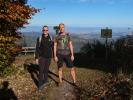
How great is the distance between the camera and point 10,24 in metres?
19.5

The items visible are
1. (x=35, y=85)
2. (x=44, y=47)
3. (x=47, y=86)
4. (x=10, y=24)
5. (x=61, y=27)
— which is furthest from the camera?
(x=10, y=24)

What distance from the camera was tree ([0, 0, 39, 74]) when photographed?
1852 cm

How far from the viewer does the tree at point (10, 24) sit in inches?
729

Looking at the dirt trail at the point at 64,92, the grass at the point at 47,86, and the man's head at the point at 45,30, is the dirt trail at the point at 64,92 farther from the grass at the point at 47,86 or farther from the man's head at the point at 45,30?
the man's head at the point at 45,30

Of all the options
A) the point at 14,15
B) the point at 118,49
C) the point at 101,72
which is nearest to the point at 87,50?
the point at 118,49

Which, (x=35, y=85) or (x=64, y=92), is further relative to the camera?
(x=35, y=85)

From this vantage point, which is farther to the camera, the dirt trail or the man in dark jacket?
the man in dark jacket

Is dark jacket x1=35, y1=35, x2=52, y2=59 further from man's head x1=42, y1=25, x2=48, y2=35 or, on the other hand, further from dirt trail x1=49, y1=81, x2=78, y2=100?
dirt trail x1=49, y1=81, x2=78, y2=100

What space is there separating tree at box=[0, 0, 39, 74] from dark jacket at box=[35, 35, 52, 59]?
6.86 ft

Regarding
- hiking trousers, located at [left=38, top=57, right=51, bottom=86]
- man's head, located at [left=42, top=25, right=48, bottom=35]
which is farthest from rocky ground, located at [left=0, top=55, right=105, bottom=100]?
man's head, located at [left=42, top=25, right=48, bottom=35]

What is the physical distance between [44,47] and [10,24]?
3093 mm

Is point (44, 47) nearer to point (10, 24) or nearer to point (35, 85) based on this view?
point (35, 85)

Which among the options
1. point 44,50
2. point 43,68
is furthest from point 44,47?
point 43,68

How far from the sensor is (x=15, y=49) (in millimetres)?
19812
